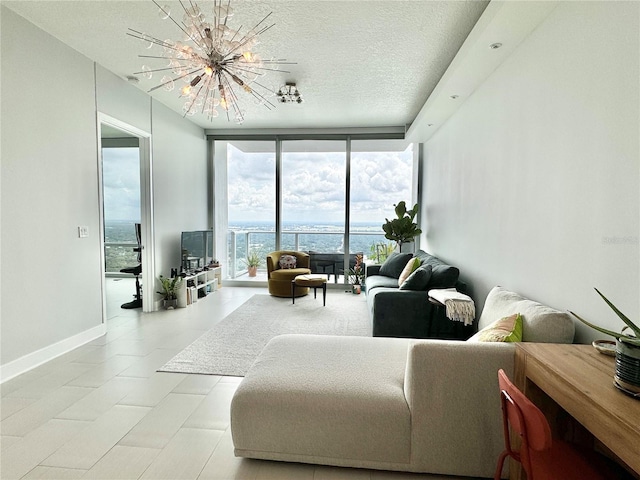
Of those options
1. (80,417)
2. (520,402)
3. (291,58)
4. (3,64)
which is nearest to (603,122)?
(520,402)

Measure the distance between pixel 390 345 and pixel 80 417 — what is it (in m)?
2.07

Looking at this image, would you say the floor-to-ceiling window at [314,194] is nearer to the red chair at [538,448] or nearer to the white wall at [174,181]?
the white wall at [174,181]

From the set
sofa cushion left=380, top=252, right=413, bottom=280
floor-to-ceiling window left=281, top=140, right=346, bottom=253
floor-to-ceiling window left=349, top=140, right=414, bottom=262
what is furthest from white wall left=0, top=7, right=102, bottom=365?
floor-to-ceiling window left=349, top=140, right=414, bottom=262

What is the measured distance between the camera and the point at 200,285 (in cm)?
559

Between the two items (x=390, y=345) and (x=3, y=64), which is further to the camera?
(x=3, y=64)

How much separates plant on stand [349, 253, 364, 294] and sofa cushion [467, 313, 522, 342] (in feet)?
13.4

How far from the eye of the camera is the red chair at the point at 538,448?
3.49ft

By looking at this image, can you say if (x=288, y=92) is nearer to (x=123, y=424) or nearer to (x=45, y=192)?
(x=45, y=192)

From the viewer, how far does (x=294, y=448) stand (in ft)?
5.68

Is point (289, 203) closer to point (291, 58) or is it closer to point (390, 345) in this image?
point (291, 58)

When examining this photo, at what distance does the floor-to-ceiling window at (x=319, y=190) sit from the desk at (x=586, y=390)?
16.1 feet

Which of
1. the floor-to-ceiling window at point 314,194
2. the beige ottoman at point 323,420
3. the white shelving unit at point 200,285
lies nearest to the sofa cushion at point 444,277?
the beige ottoman at point 323,420

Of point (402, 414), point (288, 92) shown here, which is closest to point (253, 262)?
point (288, 92)

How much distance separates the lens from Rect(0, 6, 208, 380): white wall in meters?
2.72
